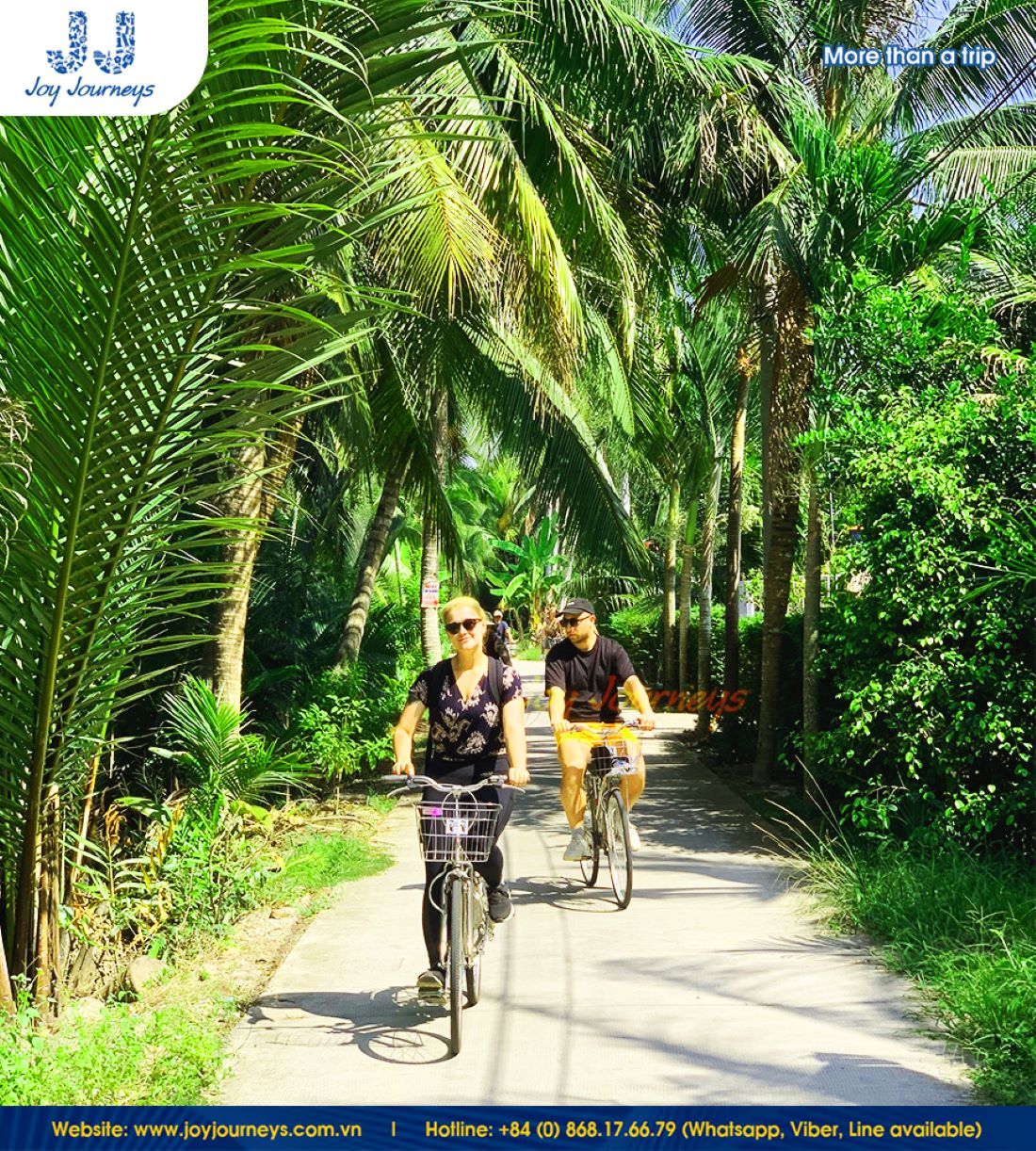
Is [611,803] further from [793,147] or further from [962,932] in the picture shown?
[793,147]


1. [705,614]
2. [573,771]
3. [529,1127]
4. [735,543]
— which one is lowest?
[529,1127]

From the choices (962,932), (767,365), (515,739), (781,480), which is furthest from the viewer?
(767,365)

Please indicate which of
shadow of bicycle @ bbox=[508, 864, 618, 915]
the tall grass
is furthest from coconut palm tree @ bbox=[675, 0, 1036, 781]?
shadow of bicycle @ bbox=[508, 864, 618, 915]

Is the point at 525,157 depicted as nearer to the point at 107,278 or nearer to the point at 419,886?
the point at 419,886

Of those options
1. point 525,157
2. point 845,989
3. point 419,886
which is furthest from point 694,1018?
point 525,157

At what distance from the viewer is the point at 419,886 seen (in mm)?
9195

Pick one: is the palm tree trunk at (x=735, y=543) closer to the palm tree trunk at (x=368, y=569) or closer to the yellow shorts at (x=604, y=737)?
the palm tree trunk at (x=368, y=569)

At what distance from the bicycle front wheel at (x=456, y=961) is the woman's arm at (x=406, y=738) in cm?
64

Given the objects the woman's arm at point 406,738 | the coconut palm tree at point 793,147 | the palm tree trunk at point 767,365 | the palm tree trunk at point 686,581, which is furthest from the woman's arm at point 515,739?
the palm tree trunk at point 686,581

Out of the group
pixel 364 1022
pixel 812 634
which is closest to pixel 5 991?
pixel 364 1022

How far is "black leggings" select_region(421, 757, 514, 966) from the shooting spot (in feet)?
19.1

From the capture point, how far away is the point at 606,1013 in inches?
230

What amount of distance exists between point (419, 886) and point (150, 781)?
2199 mm

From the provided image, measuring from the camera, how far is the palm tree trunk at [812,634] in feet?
35.0
